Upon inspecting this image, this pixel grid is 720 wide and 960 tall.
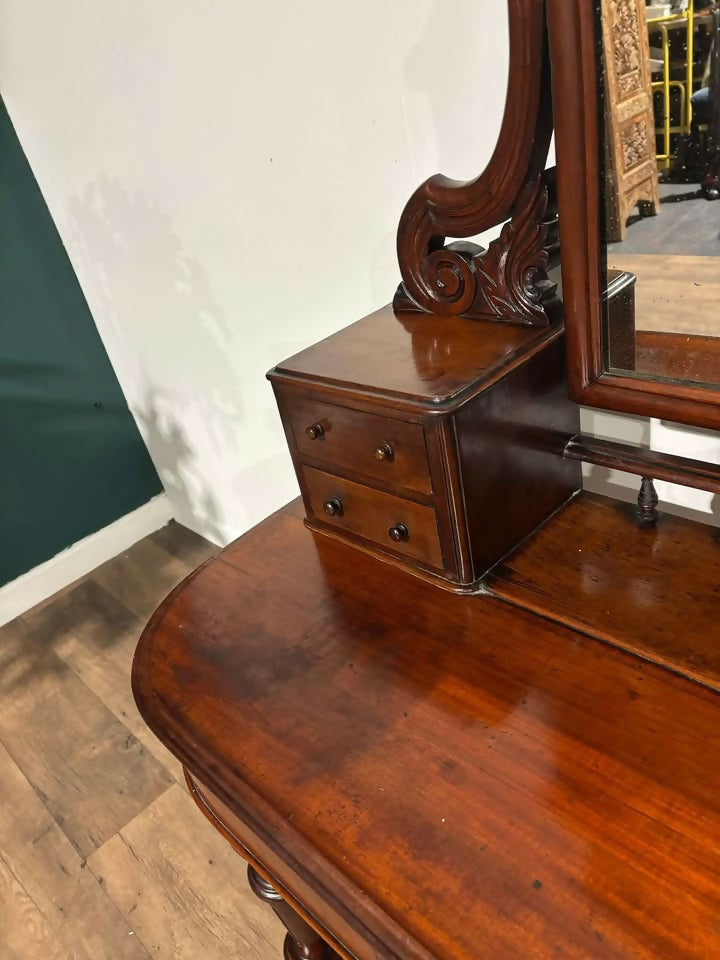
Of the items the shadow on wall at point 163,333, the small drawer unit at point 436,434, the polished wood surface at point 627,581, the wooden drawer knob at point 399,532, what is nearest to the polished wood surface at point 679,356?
the small drawer unit at point 436,434

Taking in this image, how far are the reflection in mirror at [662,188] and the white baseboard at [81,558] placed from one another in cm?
207

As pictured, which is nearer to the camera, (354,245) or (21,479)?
(354,245)

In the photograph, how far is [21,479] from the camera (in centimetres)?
224

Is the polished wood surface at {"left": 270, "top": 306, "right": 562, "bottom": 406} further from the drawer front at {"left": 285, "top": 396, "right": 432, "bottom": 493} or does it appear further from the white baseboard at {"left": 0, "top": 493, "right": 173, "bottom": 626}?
the white baseboard at {"left": 0, "top": 493, "right": 173, "bottom": 626}

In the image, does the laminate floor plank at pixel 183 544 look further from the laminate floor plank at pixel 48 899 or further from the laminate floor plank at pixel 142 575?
the laminate floor plank at pixel 48 899

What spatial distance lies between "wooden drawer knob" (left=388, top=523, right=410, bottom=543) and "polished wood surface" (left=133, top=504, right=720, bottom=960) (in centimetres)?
5

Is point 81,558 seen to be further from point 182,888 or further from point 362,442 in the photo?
point 362,442

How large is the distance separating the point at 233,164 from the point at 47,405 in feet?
3.92

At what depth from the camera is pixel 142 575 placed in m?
2.40

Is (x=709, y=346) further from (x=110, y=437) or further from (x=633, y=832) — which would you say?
(x=110, y=437)

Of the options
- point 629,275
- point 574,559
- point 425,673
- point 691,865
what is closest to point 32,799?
point 425,673

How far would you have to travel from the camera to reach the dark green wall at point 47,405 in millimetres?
2090

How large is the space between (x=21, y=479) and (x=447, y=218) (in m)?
1.84

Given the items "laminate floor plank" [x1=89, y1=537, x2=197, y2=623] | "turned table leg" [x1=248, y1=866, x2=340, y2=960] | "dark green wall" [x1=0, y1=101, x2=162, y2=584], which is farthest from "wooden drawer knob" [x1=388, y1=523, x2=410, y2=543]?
"dark green wall" [x1=0, y1=101, x2=162, y2=584]
